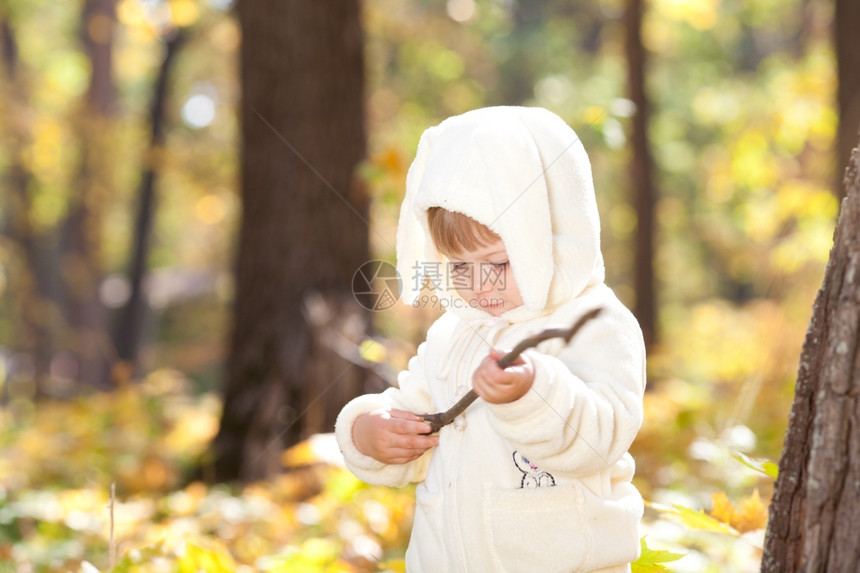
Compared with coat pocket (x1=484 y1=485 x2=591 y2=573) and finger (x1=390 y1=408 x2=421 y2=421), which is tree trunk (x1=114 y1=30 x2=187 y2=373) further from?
coat pocket (x1=484 y1=485 x2=591 y2=573)

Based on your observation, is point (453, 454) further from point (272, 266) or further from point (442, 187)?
point (272, 266)

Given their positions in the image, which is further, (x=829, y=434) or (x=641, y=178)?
(x=641, y=178)

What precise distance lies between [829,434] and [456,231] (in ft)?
2.51

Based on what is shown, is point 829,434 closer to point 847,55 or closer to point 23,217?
point 847,55

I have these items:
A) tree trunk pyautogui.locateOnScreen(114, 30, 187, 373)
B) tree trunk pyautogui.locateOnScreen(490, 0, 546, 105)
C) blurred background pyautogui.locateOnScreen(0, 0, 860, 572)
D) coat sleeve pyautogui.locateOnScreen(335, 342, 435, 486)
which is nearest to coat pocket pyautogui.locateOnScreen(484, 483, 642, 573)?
coat sleeve pyautogui.locateOnScreen(335, 342, 435, 486)

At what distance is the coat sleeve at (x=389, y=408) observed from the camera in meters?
1.78

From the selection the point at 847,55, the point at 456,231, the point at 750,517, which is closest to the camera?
the point at 456,231

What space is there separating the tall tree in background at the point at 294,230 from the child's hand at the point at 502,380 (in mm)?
3066

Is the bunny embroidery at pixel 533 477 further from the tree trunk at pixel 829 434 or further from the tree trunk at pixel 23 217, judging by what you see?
the tree trunk at pixel 23 217

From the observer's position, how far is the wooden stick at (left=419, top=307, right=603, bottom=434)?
1.25 m

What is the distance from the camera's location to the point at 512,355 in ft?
4.38

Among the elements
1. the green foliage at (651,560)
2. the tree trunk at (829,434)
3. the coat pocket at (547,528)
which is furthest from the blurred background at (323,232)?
the coat pocket at (547,528)

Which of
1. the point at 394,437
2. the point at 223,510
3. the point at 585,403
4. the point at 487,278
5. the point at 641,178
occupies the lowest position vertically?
the point at 223,510

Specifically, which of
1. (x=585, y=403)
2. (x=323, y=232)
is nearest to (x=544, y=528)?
(x=585, y=403)
